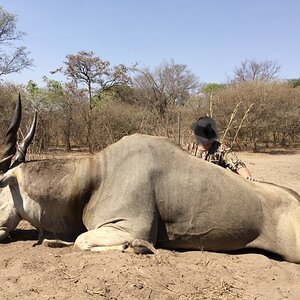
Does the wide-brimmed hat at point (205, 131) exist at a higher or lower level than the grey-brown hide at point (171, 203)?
higher

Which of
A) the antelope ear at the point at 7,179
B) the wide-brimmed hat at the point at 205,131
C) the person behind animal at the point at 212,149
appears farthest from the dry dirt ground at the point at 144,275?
the wide-brimmed hat at the point at 205,131

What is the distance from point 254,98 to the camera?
27719 mm

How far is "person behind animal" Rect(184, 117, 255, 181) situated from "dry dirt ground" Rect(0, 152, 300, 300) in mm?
1537

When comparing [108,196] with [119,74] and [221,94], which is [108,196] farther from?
[119,74]

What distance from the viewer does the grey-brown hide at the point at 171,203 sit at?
5035mm

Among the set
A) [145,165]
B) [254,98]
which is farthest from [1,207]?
[254,98]

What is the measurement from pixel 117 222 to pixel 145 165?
26.7 inches

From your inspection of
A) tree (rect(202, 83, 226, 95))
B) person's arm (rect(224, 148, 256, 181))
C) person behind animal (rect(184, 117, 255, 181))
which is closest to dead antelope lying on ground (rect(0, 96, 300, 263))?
person's arm (rect(224, 148, 256, 181))

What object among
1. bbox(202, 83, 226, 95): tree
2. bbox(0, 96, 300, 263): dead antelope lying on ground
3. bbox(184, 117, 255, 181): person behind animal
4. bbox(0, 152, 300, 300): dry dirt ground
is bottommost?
bbox(0, 152, 300, 300): dry dirt ground

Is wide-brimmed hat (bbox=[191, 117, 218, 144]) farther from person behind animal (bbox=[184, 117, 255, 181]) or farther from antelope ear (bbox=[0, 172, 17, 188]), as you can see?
antelope ear (bbox=[0, 172, 17, 188])

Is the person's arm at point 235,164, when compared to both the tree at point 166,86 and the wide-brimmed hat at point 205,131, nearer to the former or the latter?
the wide-brimmed hat at point 205,131

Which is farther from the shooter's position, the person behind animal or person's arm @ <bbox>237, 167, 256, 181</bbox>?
the person behind animal

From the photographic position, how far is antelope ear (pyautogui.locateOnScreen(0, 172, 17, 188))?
546 cm

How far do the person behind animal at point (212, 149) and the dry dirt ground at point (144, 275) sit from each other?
1537mm
